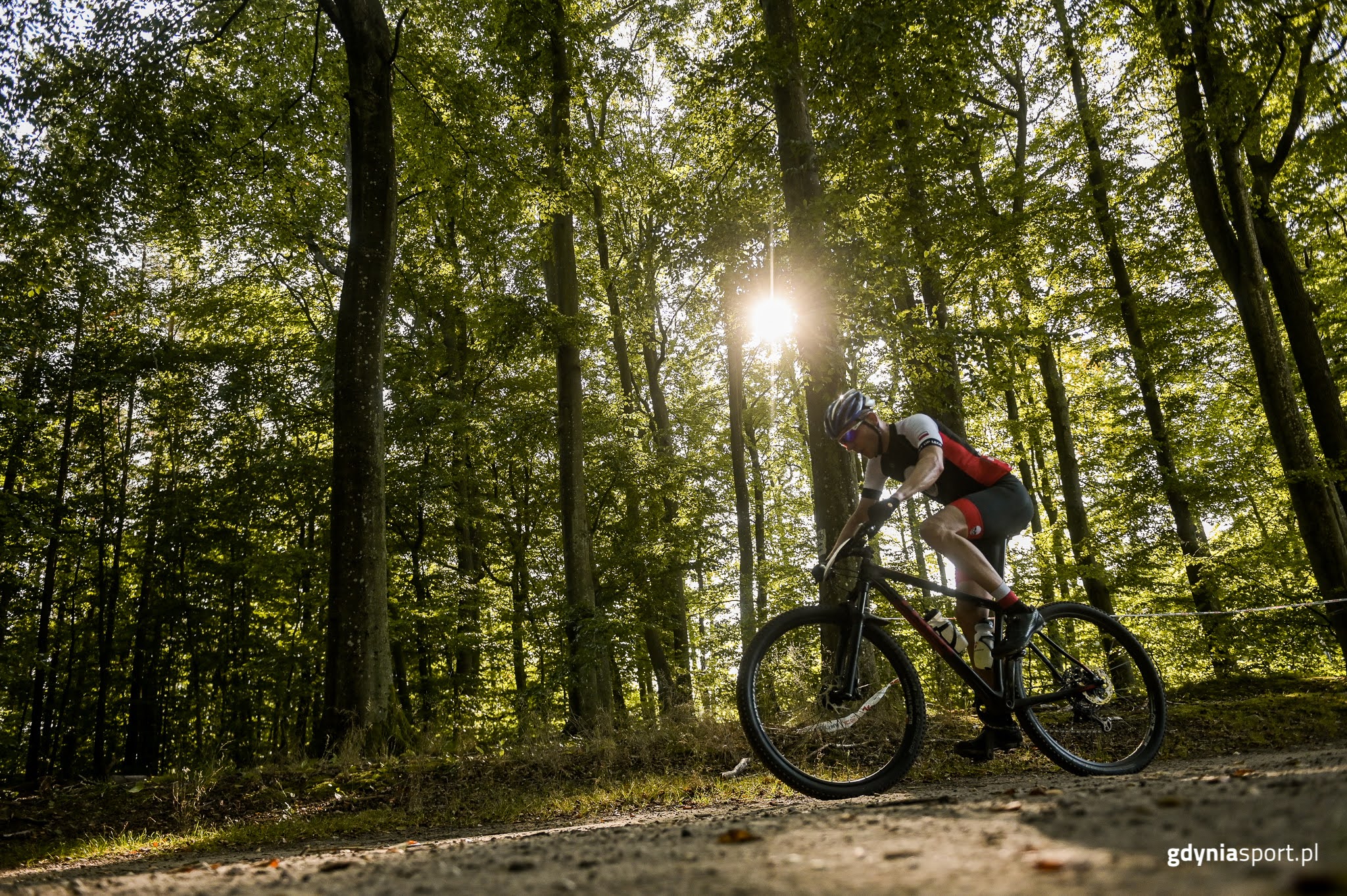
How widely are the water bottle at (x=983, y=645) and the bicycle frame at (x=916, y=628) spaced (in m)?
0.05

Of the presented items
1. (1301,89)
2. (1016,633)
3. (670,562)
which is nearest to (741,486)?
(670,562)

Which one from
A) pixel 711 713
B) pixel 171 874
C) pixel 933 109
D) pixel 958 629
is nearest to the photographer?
pixel 171 874

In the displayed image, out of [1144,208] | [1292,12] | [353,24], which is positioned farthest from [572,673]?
[1144,208]

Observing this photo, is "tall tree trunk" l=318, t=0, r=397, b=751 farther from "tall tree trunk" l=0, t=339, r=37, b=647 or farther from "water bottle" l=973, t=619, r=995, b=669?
"tall tree trunk" l=0, t=339, r=37, b=647

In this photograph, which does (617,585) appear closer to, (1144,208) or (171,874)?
(1144,208)

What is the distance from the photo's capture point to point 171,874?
240 cm

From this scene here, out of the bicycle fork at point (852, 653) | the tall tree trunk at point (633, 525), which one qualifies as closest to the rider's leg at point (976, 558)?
the bicycle fork at point (852, 653)

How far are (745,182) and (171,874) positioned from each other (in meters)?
10.4

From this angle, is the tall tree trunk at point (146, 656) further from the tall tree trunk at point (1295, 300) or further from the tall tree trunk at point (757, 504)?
the tall tree trunk at point (1295, 300)

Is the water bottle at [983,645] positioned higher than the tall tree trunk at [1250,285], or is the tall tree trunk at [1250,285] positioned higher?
the tall tree trunk at [1250,285]

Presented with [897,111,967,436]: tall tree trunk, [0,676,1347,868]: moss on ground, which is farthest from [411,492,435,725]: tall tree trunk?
[897,111,967,436]: tall tree trunk

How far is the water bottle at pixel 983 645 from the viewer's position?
467 cm

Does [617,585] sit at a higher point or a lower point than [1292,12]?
lower

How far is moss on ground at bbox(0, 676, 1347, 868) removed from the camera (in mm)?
→ 5844
